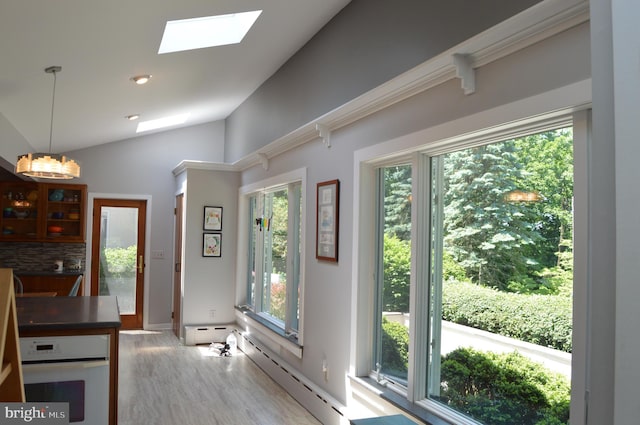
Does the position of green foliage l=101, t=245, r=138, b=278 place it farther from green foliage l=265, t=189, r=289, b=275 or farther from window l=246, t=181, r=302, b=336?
green foliage l=265, t=189, r=289, b=275

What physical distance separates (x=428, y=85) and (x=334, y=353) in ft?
7.24

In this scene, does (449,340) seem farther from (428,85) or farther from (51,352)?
(51,352)

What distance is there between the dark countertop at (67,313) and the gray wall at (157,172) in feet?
12.9

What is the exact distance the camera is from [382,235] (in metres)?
3.59

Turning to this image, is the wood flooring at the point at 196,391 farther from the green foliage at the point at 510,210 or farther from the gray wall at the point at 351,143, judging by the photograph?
the green foliage at the point at 510,210

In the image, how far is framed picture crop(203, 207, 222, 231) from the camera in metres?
7.10

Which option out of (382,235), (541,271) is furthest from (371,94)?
(541,271)

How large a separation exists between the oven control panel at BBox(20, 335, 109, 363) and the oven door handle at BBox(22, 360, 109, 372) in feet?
0.08

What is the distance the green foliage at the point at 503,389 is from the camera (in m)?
2.17

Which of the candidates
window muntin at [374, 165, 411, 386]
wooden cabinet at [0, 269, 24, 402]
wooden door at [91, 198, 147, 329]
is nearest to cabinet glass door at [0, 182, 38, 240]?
wooden door at [91, 198, 147, 329]

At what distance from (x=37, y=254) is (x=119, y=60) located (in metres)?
4.69

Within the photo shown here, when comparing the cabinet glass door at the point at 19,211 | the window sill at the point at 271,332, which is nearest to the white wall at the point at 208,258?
the window sill at the point at 271,332

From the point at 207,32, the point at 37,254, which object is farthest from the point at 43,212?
the point at 207,32

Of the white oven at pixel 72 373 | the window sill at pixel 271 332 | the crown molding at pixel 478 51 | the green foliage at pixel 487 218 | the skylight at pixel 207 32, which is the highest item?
the skylight at pixel 207 32
